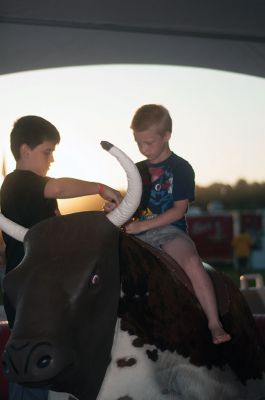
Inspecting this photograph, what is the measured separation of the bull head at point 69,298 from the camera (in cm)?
200

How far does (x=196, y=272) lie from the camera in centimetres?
253

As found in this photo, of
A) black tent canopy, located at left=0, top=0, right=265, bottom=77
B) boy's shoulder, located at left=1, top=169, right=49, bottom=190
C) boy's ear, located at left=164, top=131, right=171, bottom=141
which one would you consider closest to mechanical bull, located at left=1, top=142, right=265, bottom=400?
boy's shoulder, located at left=1, top=169, right=49, bottom=190

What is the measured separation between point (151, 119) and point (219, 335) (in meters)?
0.82

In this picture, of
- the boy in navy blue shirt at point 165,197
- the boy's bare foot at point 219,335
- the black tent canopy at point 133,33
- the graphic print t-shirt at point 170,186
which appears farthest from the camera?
the black tent canopy at point 133,33

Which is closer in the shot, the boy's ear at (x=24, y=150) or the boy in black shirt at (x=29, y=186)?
the boy in black shirt at (x=29, y=186)

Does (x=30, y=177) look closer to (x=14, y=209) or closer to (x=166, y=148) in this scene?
(x=14, y=209)

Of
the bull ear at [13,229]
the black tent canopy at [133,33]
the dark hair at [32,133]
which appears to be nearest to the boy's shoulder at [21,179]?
Result: the dark hair at [32,133]

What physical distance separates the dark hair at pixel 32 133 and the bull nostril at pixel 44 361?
993 mm

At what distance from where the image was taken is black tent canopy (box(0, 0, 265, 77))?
489cm

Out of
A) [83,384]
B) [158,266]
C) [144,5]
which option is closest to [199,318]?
[158,266]

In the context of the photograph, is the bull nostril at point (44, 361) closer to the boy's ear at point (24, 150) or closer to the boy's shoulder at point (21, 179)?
the boy's shoulder at point (21, 179)

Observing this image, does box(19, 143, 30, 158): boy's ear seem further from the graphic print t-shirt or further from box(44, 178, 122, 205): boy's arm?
the graphic print t-shirt

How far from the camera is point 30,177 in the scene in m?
2.66

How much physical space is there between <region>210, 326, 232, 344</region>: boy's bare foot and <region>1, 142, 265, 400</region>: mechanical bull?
2 cm
